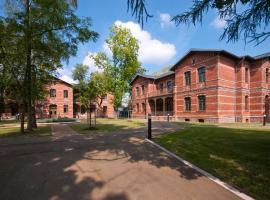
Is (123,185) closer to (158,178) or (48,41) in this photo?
(158,178)

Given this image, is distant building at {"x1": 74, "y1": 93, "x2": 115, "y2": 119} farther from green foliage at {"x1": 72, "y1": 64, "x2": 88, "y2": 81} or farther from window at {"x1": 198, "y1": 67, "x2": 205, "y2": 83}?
window at {"x1": 198, "y1": 67, "x2": 205, "y2": 83}

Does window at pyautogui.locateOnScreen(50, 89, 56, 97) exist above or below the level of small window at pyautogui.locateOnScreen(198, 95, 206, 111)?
above

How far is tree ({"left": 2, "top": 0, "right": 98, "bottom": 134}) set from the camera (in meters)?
13.1

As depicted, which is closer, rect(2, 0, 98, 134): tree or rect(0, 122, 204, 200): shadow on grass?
rect(0, 122, 204, 200): shadow on grass

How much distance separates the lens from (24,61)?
585 inches

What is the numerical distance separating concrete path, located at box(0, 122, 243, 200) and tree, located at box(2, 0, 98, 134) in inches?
334

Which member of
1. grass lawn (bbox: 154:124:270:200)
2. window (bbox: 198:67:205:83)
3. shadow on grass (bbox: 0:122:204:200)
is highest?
window (bbox: 198:67:205:83)

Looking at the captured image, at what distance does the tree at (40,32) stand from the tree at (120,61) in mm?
25213

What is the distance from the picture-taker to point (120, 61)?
136ft

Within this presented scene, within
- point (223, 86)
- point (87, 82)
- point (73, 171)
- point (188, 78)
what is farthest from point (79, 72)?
point (73, 171)

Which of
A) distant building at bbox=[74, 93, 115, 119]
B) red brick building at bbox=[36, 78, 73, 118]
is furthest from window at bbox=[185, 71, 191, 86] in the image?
distant building at bbox=[74, 93, 115, 119]

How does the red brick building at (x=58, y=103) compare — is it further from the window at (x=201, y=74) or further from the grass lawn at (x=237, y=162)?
the grass lawn at (x=237, y=162)

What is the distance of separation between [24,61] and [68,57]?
2957 mm

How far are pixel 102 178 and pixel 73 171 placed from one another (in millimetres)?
981
